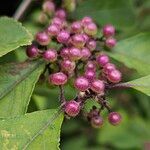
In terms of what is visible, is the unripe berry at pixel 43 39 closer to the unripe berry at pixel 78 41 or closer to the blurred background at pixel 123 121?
the unripe berry at pixel 78 41

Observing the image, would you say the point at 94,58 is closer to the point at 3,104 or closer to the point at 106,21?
the point at 3,104

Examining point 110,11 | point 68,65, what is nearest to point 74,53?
point 68,65

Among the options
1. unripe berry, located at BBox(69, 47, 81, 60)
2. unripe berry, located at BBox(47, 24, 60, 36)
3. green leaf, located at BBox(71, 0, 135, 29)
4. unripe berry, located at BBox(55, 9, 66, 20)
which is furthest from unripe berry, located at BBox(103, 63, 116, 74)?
green leaf, located at BBox(71, 0, 135, 29)

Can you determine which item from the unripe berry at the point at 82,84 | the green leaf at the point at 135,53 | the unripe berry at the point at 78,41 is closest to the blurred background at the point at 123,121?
the green leaf at the point at 135,53

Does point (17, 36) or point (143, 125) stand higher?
point (17, 36)

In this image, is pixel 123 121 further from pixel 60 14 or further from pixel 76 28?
pixel 76 28

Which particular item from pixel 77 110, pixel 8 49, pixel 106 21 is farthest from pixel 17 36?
pixel 106 21

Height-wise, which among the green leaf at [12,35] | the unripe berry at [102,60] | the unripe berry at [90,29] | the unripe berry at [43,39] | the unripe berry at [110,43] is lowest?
the unripe berry at [110,43]
